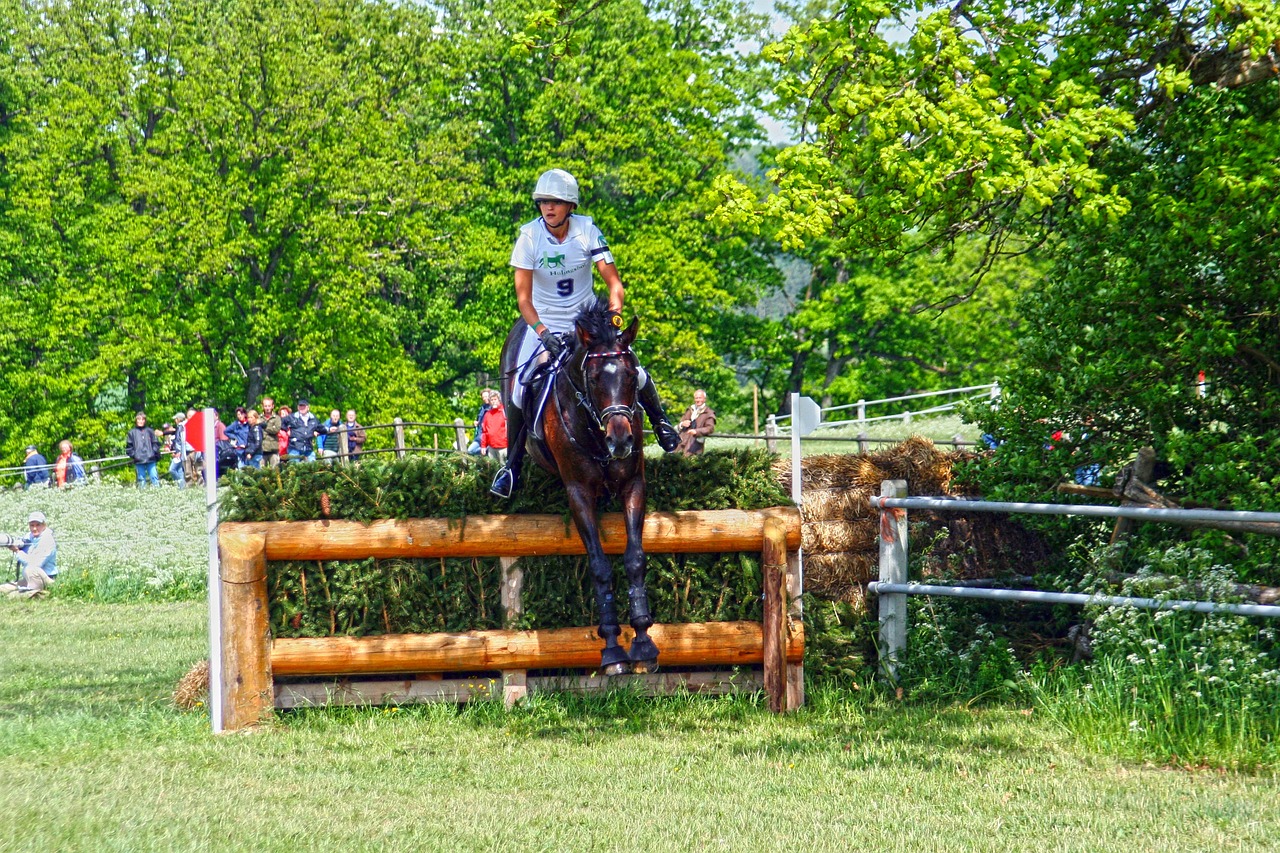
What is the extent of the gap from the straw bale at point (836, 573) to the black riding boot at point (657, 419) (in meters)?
1.63

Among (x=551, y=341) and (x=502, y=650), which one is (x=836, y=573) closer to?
(x=502, y=650)

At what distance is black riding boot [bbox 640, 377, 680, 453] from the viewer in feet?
32.4

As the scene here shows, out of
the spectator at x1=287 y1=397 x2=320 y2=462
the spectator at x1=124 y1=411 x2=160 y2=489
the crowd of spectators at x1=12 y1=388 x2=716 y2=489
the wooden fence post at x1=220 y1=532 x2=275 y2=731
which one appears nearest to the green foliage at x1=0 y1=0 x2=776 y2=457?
the crowd of spectators at x1=12 y1=388 x2=716 y2=489

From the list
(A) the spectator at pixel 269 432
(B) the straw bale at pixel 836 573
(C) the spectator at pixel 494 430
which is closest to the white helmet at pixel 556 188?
(B) the straw bale at pixel 836 573

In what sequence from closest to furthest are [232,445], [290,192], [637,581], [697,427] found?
1. [637,581]
2. [697,427]
3. [232,445]
4. [290,192]

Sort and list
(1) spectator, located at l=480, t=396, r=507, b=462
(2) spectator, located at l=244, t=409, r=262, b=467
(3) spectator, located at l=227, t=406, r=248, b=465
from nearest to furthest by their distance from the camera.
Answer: (1) spectator, located at l=480, t=396, r=507, b=462, (2) spectator, located at l=244, t=409, r=262, b=467, (3) spectator, located at l=227, t=406, r=248, b=465

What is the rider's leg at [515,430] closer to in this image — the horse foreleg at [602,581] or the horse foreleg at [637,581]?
the horse foreleg at [602,581]

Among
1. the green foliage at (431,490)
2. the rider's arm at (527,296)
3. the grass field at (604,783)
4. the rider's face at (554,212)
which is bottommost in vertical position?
the grass field at (604,783)

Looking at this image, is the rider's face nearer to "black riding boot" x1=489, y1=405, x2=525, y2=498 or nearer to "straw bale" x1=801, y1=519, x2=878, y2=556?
"black riding boot" x1=489, y1=405, x2=525, y2=498

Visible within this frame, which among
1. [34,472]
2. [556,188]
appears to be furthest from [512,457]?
[34,472]

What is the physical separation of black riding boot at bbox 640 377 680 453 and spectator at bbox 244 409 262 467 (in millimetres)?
20730

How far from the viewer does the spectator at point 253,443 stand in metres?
29.5

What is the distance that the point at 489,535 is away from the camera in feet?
32.3

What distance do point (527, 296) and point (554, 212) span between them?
2.00 ft
